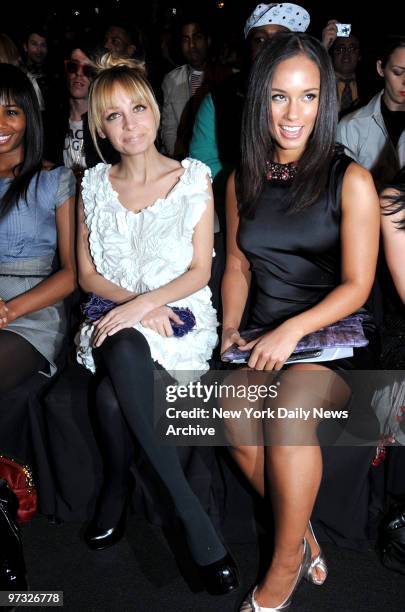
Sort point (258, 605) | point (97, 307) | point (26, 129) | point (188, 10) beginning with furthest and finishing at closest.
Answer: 1. point (188, 10)
2. point (26, 129)
3. point (97, 307)
4. point (258, 605)

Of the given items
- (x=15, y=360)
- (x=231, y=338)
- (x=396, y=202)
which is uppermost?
(x=396, y=202)

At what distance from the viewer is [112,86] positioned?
1.95m

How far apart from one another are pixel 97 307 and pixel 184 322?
29 centimetres

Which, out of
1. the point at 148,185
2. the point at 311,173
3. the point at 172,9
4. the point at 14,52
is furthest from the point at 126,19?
the point at 172,9

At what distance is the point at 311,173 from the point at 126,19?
2.90 m

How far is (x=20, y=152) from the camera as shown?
7.47 feet

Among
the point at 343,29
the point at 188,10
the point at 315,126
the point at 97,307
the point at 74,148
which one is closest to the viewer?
the point at 315,126

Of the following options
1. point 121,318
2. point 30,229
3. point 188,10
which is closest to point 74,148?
point 30,229

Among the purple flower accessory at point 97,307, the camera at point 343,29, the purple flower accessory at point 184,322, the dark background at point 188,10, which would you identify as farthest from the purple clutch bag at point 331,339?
the dark background at point 188,10

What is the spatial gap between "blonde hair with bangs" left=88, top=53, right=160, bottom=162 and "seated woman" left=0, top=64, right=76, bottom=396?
→ 12.4 inches

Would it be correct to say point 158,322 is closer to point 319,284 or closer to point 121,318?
point 121,318

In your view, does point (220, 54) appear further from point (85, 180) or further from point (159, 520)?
point (159, 520)

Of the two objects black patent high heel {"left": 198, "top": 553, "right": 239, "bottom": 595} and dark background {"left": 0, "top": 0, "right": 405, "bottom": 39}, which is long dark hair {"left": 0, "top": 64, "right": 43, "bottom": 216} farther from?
dark background {"left": 0, "top": 0, "right": 405, "bottom": 39}

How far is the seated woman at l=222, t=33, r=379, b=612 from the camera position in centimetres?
165
